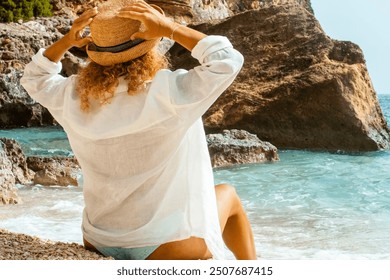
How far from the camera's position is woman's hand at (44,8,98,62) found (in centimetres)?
198

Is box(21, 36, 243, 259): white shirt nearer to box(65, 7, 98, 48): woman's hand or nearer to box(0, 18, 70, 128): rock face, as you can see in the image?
box(65, 7, 98, 48): woman's hand

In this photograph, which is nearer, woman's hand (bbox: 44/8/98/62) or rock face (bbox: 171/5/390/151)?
woman's hand (bbox: 44/8/98/62)

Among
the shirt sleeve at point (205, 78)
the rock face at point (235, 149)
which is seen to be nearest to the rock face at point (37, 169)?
A: the rock face at point (235, 149)

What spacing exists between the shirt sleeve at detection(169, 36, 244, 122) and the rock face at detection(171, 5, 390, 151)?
7.54 m

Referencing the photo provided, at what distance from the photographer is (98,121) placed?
1.88 metres

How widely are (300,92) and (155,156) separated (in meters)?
7.80

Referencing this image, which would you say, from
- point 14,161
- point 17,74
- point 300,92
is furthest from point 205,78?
point 17,74

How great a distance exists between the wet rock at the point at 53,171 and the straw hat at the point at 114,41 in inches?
159

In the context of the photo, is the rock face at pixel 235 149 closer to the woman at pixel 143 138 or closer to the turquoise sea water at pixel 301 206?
the turquoise sea water at pixel 301 206

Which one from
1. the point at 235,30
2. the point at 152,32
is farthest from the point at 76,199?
the point at 235,30

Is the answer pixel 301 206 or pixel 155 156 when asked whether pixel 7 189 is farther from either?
pixel 155 156

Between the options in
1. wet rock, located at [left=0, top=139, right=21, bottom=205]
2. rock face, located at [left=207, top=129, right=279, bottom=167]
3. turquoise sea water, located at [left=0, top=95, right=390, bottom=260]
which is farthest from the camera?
rock face, located at [left=207, top=129, right=279, bottom=167]

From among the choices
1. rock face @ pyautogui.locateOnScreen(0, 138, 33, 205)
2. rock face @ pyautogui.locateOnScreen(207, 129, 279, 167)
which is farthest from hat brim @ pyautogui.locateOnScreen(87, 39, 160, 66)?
rock face @ pyautogui.locateOnScreen(207, 129, 279, 167)

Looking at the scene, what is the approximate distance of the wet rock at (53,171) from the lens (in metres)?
5.86
